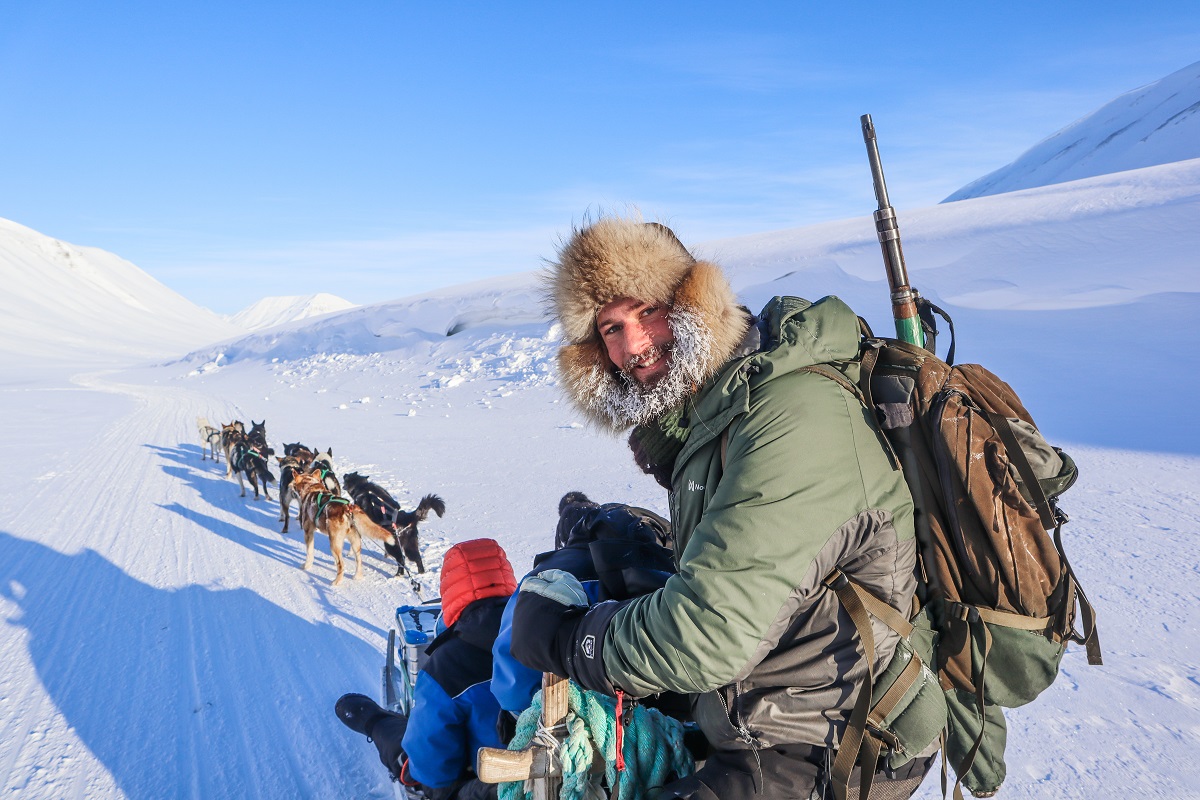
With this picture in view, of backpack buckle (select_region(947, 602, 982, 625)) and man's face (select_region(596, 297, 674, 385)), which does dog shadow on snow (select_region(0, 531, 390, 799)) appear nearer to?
man's face (select_region(596, 297, 674, 385))

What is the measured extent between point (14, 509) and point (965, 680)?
975 centimetres

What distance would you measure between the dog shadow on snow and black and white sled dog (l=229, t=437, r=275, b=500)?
2.74 m

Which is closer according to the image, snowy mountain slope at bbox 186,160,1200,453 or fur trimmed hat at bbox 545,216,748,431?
fur trimmed hat at bbox 545,216,748,431

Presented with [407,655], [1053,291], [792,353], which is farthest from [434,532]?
[1053,291]

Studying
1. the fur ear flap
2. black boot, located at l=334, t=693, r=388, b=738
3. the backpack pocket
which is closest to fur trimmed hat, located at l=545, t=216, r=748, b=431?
the fur ear flap

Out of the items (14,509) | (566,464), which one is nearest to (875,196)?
(566,464)

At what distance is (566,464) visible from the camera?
8.73m

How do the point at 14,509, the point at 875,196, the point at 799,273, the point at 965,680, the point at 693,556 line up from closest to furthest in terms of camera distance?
the point at 693,556 < the point at 965,680 < the point at 875,196 < the point at 14,509 < the point at 799,273

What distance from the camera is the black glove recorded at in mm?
1513

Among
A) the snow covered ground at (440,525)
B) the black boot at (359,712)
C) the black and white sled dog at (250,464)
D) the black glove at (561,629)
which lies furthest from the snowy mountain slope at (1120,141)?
the black glove at (561,629)

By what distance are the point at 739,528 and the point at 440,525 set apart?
5.73 m

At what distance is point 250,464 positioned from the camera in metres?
8.54

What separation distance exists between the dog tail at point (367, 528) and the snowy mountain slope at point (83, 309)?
187 ft

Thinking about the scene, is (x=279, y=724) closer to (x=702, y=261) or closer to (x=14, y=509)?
(x=702, y=261)
